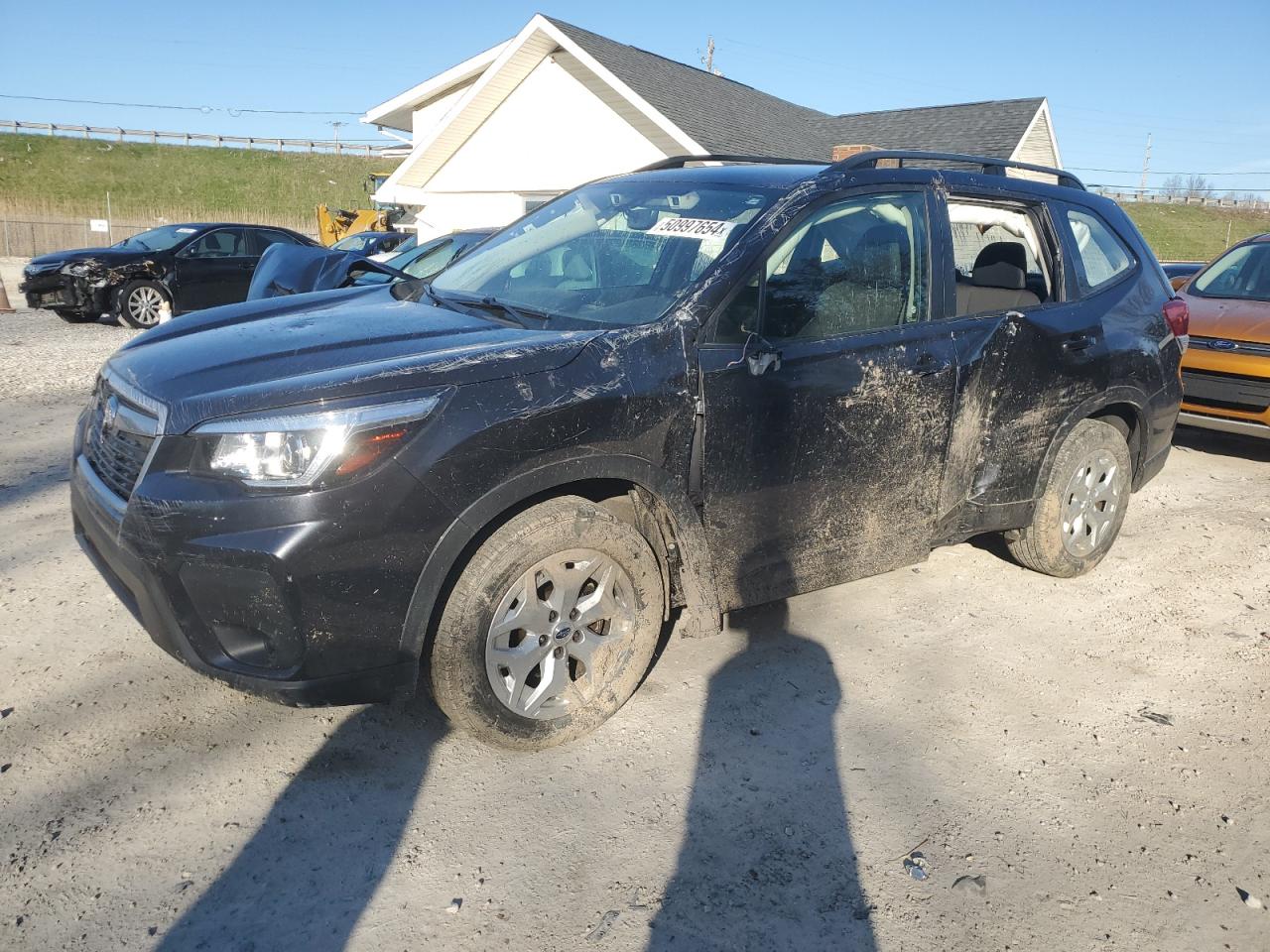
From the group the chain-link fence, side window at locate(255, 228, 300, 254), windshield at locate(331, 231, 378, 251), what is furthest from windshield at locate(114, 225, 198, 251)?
the chain-link fence

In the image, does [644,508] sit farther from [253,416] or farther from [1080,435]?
[1080,435]

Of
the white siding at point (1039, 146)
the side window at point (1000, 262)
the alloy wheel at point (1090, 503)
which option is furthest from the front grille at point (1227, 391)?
the white siding at point (1039, 146)

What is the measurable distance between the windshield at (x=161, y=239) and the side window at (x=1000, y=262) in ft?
41.0

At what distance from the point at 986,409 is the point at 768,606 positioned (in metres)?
1.29

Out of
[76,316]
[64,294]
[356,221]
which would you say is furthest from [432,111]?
[64,294]

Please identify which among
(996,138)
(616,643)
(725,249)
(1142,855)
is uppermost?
(996,138)

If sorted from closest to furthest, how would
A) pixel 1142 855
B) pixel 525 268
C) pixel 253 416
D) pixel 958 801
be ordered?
pixel 253 416, pixel 1142 855, pixel 958 801, pixel 525 268

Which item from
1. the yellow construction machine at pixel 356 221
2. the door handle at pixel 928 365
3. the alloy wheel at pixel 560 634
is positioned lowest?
the alloy wheel at pixel 560 634

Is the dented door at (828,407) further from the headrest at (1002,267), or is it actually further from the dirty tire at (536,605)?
the headrest at (1002,267)

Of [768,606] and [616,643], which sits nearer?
[616,643]

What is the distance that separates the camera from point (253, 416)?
2.57 m

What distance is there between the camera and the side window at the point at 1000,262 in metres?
4.25

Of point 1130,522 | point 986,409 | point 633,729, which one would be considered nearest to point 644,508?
point 633,729

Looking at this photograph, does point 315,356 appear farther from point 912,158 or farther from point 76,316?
point 76,316
